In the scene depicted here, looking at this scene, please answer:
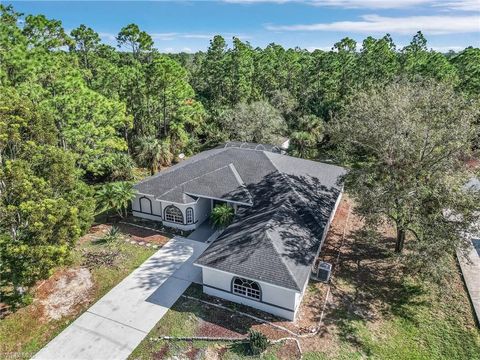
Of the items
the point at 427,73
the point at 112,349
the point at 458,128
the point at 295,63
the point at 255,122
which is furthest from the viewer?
the point at 295,63

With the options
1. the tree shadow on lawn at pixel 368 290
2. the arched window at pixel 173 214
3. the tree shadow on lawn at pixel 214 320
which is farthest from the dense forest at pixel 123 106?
the tree shadow on lawn at pixel 368 290

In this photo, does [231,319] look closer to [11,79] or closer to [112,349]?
[112,349]

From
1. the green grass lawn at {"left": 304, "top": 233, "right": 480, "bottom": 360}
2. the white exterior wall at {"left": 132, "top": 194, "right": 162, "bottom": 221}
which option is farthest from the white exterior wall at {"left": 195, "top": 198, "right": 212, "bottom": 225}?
the green grass lawn at {"left": 304, "top": 233, "right": 480, "bottom": 360}

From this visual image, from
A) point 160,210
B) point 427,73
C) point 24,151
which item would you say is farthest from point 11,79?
point 427,73

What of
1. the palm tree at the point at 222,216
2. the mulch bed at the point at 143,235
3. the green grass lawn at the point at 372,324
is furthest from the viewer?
the palm tree at the point at 222,216

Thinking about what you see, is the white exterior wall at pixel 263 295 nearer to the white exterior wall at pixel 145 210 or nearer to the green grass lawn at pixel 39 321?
the green grass lawn at pixel 39 321
